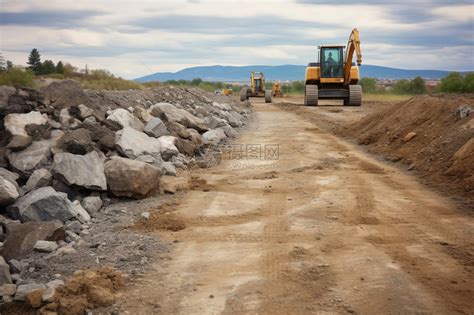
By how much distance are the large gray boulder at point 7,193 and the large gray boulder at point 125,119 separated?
12.9 ft

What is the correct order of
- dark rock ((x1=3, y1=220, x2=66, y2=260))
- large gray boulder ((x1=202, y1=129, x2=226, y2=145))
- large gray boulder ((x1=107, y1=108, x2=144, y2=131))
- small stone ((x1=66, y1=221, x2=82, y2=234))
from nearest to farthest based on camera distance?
dark rock ((x1=3, y1=220, x2=66, y2=260)) → small stone ((x1=66, y1=221, x2=82, y2=234)) → large gray boulder ((x1=107, y1=108, x2=144, y2=131)) → large gray boulder ((x1=202, y1=129, x2=226, y2=145))

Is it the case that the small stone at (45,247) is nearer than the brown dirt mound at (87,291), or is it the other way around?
the brown dirt mound at (87,291)

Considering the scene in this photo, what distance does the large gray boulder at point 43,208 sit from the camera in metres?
6.19

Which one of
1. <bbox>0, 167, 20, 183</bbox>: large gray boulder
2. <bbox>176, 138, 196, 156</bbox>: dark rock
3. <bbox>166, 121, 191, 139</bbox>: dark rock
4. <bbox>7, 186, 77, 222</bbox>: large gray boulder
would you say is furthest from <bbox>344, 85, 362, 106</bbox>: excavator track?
<bbox>7, 186, 77, 222</bbox>: large gray boulder

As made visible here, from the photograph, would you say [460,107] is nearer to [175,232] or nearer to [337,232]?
[337,232]

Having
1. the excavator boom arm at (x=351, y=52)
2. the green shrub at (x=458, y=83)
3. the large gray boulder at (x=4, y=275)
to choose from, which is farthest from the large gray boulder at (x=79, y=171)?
the green shrub at (x=458, y=83)

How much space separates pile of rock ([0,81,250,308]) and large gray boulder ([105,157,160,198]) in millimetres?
15

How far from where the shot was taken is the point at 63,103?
10.2 meters

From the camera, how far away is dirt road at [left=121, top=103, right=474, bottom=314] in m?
4.25

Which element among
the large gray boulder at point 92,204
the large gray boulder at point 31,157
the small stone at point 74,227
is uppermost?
the large gray boulder at point 31,157

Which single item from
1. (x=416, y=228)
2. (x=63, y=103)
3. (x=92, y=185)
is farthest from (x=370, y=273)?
(x=63, y=103)

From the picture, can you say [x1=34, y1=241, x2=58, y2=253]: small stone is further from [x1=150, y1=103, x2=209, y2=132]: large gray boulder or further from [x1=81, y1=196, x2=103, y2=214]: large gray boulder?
[x1=150, y1=103, x2=209, y2=132]: large gray boulder

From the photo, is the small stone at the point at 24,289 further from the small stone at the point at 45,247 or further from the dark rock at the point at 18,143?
the dark rock at the point at 18,143

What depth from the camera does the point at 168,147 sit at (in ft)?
34.0
